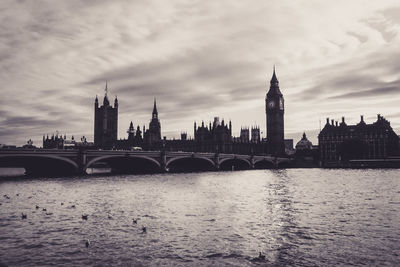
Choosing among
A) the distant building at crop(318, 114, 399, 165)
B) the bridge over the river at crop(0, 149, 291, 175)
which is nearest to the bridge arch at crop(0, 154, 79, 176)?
the bridge over the river at crop(0, 149, 291, 175)

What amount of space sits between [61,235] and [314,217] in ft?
50.6

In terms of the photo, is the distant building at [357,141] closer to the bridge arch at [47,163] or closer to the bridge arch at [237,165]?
the bridge arch at [237,165]

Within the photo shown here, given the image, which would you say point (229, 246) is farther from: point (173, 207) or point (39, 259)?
point (173, 207)

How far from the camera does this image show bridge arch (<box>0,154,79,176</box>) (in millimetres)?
59594

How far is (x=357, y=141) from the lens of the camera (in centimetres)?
14262

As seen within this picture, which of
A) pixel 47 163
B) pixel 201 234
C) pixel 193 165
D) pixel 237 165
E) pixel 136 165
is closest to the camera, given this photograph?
pixel 201 234

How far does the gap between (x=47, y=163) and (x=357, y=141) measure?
116285 mm

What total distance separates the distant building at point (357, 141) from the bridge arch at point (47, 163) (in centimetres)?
9980

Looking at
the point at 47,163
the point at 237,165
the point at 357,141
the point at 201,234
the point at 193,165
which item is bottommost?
the point at 201,234

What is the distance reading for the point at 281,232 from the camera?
19.1m

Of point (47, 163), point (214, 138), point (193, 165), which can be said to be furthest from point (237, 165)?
point (47, 163)

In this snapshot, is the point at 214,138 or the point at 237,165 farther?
the point at 214,138

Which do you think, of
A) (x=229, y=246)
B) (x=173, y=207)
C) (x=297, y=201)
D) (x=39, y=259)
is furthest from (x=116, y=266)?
(x=297, y=201)

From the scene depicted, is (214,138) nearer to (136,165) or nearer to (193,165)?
(193,165)
